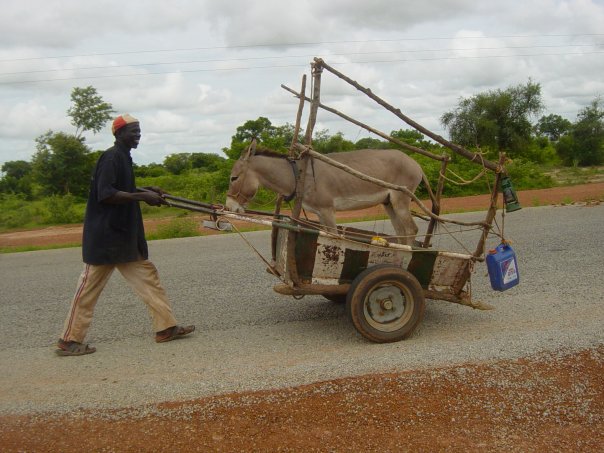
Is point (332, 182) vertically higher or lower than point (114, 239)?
higher

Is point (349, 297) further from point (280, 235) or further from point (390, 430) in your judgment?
point (390, 430)

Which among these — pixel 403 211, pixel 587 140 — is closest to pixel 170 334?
pixel 403 211

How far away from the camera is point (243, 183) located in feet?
19.9

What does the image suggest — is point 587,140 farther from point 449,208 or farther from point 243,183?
point 243,183

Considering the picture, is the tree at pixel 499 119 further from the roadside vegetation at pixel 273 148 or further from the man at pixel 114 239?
the man at pixel 114 239

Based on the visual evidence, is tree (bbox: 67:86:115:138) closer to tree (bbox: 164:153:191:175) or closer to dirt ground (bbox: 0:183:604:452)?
tree (bbox: 164:153:191:175)

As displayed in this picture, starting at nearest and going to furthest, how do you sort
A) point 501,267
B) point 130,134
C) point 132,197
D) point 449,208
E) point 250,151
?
point 132,197 → point 130,134 → point 501,267 → point 250,151 → point 449,208

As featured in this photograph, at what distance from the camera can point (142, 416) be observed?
3799 millimetres

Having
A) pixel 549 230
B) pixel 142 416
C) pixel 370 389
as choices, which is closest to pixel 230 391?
pixel 142 416

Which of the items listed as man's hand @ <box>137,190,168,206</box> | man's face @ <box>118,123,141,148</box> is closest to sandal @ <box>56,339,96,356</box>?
man's hand @ <box>137,190,168,206</box>

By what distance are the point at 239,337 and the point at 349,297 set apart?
50.3 inches

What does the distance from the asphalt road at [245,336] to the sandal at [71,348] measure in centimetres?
7

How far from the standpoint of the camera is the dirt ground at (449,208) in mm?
17984

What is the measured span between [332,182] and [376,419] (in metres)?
3.19
